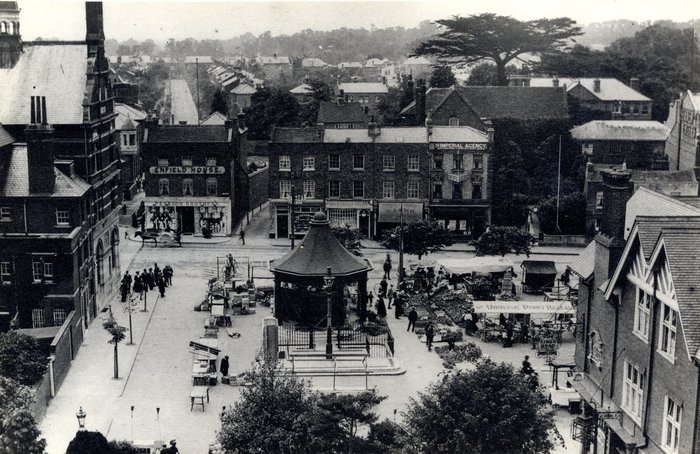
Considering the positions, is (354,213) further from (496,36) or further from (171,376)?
(171,376)

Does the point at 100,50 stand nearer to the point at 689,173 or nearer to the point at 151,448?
the point at 151,448

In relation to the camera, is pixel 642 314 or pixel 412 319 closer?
pixel 642 314

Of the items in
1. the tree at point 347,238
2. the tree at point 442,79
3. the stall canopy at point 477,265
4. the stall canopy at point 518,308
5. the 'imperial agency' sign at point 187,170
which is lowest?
the stall canopy at point 518,308

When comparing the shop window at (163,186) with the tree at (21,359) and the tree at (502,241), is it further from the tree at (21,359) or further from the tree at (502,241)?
the tree at (21,359)

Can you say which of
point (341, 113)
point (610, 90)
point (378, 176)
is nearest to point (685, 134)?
point (610, 90)

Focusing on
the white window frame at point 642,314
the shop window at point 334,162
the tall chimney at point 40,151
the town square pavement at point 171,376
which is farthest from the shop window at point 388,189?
the white window frame at point 642,314

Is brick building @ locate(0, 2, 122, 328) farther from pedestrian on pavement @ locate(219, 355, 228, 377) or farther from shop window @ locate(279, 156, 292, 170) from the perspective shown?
shop window @ locate(279, 156, 292, 170)
